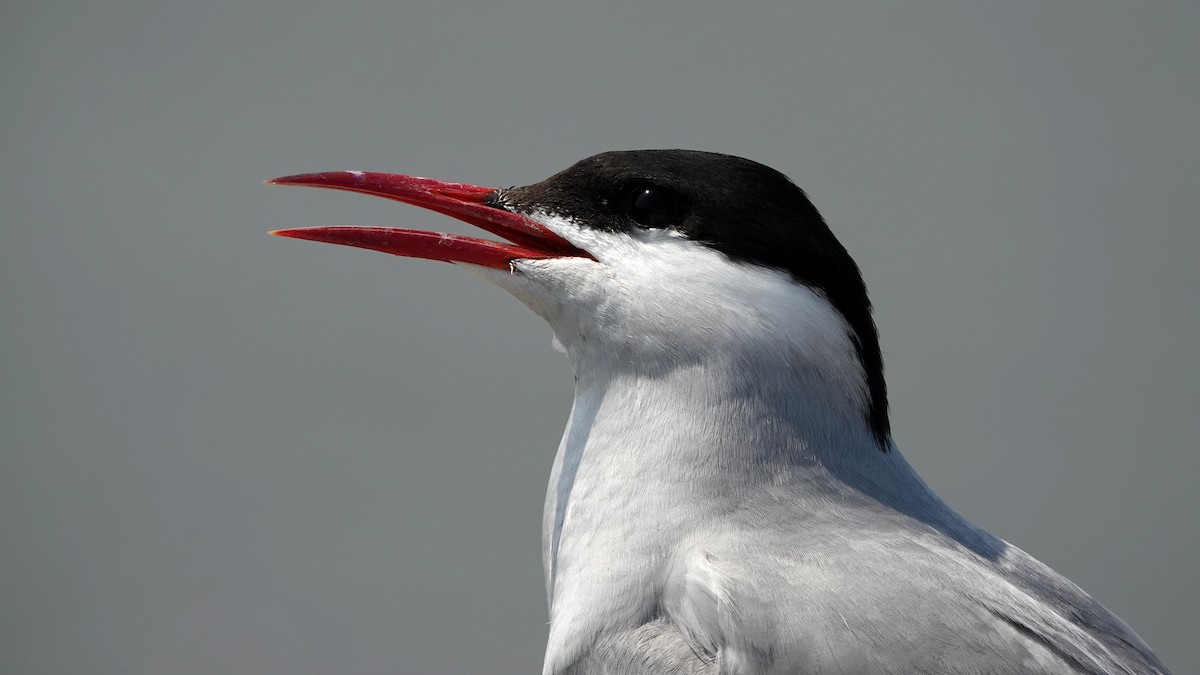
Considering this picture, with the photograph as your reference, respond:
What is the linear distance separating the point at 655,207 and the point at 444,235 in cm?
29

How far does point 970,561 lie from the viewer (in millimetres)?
1280

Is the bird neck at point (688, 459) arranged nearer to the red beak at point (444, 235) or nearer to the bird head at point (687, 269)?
the bird head at point (687, 269)

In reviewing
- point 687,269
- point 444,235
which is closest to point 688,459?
point 687,269

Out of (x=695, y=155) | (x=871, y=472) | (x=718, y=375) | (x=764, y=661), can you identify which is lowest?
(x=764, y=661)

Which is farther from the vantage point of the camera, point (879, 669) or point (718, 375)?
point (718, 375)

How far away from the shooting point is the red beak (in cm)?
138

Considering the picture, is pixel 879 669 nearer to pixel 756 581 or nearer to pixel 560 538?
pixel 756 581

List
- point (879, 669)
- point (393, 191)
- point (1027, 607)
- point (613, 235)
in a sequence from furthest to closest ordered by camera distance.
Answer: point (393, 191)
point (613, 235)
point (1027, 607)
point (879, 669)

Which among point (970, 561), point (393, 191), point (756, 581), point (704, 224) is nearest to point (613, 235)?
point (704, 224)

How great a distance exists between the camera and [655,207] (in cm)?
132

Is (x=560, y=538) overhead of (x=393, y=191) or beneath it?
beneath

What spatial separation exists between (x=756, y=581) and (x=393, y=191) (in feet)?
2.42

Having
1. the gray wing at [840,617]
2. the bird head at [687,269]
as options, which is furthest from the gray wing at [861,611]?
the bird head at [687,269]

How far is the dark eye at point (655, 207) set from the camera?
4.32 feet
